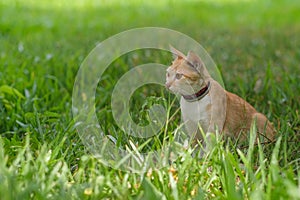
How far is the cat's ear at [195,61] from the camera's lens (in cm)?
248

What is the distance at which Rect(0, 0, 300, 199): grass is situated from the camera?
1.94 meters

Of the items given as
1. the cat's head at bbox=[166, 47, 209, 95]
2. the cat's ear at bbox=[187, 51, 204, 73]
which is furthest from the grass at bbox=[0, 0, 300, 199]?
the cat's ear at bbox=[187, 51, 204, 73]

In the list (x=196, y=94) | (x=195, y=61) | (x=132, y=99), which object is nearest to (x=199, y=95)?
(x=196, y=94)

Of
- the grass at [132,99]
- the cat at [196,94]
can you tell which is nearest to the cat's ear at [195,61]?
the cat at [196,94]

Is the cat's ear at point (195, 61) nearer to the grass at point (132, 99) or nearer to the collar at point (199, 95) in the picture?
the collar at point (199, 95)

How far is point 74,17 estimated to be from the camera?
25.3ft

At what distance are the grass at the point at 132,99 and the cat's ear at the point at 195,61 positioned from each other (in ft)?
0.63

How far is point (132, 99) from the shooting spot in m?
3.63

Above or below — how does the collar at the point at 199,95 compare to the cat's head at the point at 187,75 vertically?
below

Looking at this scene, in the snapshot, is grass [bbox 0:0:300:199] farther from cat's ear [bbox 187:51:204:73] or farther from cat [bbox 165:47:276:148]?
cat's ear [bbox 187:51:204:73]

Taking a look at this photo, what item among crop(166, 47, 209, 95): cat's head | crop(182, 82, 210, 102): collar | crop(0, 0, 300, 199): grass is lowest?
crop(0, 0, 300, 199): grass

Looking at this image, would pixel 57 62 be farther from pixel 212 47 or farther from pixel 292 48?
pixel 292 48

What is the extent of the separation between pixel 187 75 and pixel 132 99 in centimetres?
116

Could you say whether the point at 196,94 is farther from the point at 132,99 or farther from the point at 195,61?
the point at 132,99
